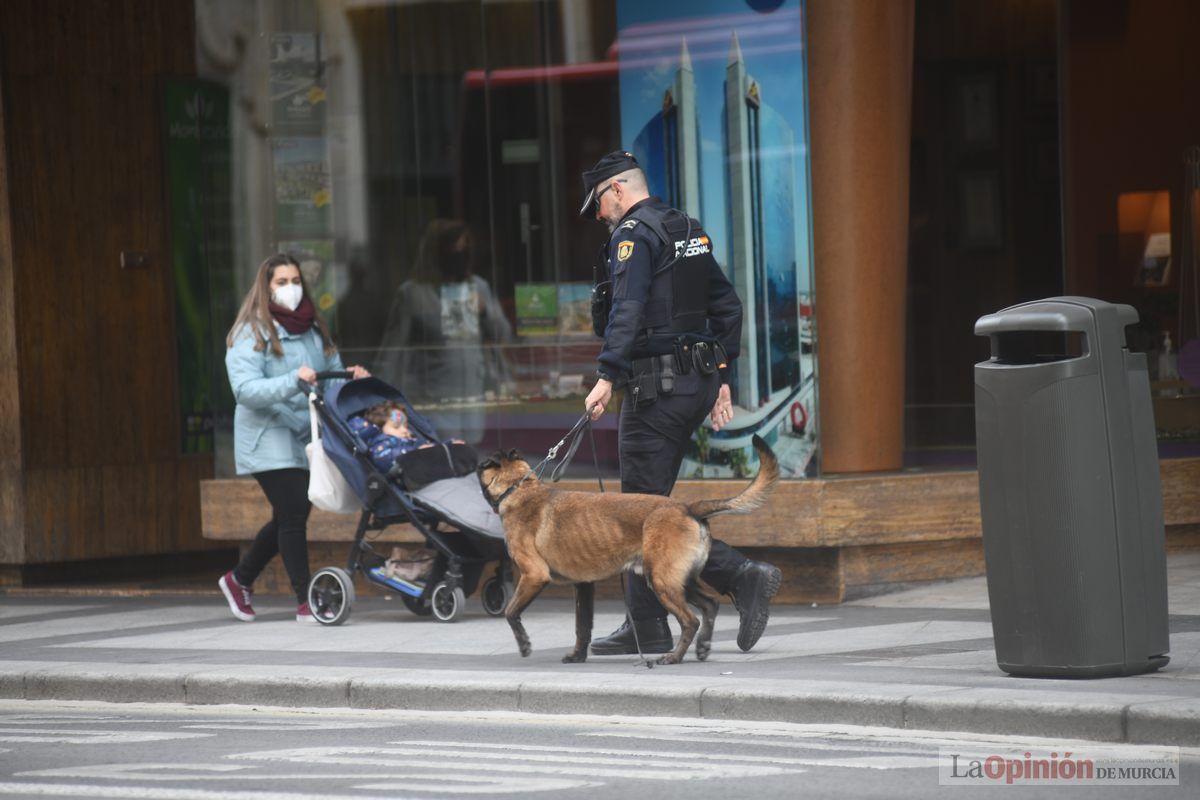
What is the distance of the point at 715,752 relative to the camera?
6.66m

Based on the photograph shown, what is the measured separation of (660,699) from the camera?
7.46 meters

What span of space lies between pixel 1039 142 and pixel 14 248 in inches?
281

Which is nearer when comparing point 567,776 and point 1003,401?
point 567,776

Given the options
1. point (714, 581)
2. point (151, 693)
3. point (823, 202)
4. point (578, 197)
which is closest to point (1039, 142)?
point (823, 202)

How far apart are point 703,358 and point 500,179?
3.98 meters

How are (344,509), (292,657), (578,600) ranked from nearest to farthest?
(578,600)
(292,657)
(344,509)

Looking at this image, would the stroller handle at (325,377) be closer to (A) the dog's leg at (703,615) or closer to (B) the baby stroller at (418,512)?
(B) the baby stroller at (418,512)

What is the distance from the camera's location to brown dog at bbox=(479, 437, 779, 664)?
7953 mm

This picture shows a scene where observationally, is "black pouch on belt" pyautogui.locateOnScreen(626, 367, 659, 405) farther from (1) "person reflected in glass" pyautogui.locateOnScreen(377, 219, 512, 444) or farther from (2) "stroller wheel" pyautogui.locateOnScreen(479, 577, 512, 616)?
(1) "person reflected in glass" pyautogui.locateOnScreen(377, 219, 512, 444)

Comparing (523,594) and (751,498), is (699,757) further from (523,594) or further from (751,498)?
(523,594)

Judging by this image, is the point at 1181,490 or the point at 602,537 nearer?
the point at 602,537

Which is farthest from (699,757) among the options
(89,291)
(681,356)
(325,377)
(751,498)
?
(89,291)

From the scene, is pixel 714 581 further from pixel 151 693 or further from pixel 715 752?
pixel 151 693
